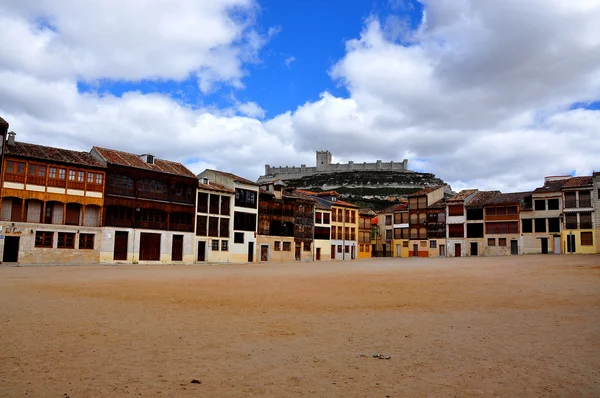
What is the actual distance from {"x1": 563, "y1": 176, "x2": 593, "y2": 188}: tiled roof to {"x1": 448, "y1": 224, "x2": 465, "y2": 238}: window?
15.8 metres

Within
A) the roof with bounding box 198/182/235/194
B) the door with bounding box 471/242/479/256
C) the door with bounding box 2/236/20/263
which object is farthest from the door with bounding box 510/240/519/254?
the door with bounding box 2/236/20/263

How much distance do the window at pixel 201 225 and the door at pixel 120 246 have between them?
29.1 ft

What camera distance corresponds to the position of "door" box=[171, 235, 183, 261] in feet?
169

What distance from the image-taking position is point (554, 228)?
209ft

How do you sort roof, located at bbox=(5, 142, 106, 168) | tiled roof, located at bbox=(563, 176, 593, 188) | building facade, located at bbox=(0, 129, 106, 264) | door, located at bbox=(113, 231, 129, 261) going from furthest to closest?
1. tiled roof, located at bbox=(563, 176, 593, 188)
2. door, located at bbox=(113, 231, 129, 261)
3. roof, located at bbox=(5, 142, 106, 168)
4. building facade, located at bbox=(0, 129, 106, 264)

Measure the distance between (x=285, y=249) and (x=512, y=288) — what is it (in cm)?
4623

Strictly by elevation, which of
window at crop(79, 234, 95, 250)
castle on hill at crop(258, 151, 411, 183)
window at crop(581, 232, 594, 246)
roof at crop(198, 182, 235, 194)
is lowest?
window at crop(79, 234, 95, 250)

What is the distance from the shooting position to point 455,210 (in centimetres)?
7431

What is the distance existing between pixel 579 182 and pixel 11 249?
6337 centimetres

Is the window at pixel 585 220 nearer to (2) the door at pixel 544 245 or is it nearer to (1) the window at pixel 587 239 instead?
(1) the window at pixel 587 239

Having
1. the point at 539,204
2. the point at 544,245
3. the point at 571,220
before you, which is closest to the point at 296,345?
the point at 571,220

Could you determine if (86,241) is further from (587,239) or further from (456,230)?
(587,239)

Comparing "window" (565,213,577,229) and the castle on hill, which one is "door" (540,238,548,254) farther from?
the castle on hill

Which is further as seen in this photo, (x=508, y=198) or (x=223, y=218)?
(x=508, y=198)
